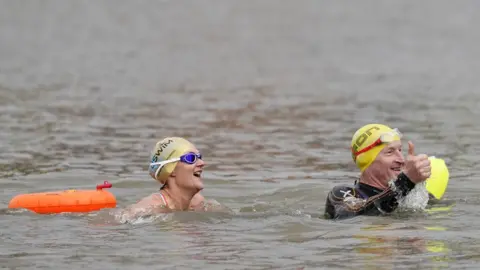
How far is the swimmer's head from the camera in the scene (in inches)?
551

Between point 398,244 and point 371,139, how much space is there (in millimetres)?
1906

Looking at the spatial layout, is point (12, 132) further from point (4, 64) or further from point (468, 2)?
point (468, 2)

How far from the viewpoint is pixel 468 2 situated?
2076 inches

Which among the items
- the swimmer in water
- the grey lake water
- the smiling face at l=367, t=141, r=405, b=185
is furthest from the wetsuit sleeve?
the swimmer in water

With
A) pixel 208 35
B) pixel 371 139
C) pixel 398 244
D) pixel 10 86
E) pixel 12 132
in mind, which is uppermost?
pixel 208 35

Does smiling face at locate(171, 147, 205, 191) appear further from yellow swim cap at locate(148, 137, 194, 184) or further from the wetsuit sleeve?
the wetsuit sleeve

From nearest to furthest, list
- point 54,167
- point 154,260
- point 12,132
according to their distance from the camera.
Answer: point 154,260 < point 54,167 < point 12,132

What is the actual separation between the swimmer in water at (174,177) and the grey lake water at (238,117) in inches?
7.7

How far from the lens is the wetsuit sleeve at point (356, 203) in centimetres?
1364

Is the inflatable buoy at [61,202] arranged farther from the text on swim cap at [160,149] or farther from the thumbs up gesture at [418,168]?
the thumbs up gesture at [418,168]

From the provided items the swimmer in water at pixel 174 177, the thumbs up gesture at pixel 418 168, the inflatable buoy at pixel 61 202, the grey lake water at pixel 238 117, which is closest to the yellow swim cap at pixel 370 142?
the grey lake water at pixel 238 117

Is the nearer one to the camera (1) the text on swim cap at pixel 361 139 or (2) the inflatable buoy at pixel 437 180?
(1) the text on swim cap at pixel 361 139

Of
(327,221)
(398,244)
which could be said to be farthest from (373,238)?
(327,221)

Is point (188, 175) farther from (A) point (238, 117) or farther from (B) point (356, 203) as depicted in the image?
(A) point (238, 117)
